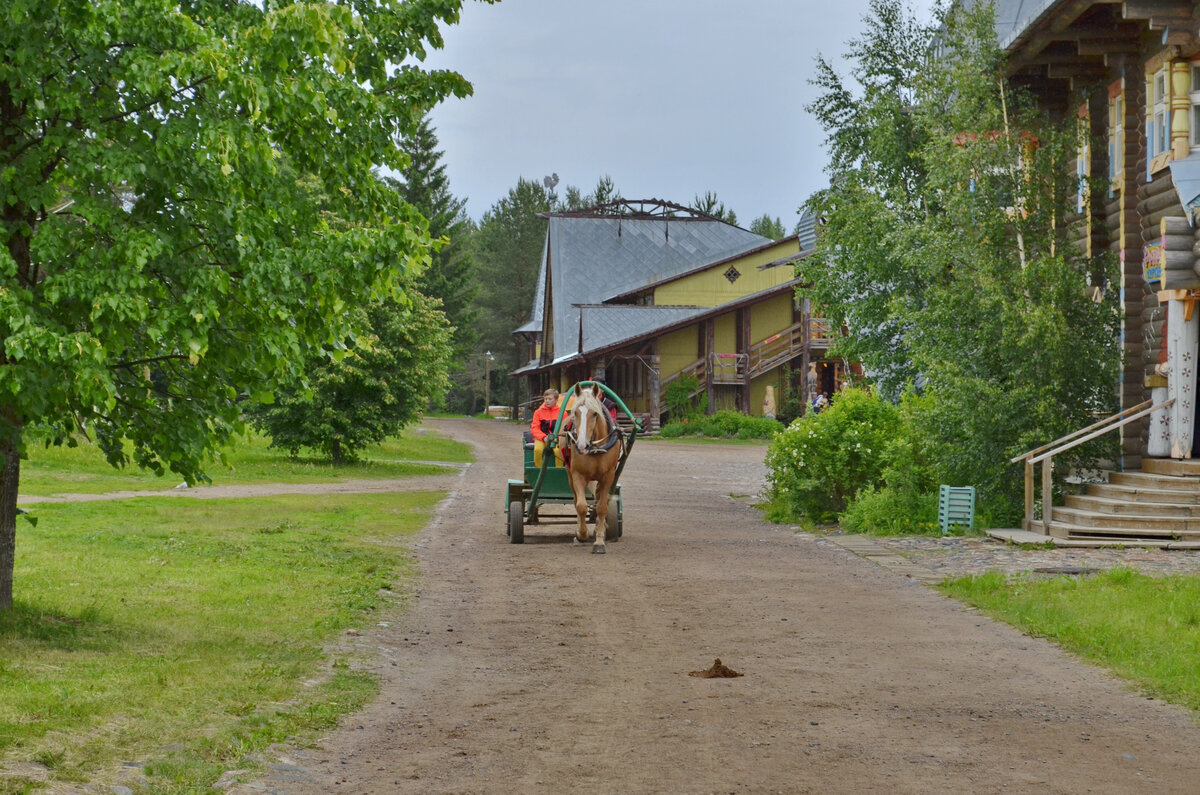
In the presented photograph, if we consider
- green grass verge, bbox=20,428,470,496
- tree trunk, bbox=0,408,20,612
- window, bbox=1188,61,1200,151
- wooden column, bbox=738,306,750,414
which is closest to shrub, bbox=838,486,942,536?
window, bbox=1188,61,1200,151

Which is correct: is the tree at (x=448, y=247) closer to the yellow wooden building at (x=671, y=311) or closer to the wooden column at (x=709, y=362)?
the yellow wooden building at (x=671, y=311)

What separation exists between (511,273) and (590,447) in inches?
3584

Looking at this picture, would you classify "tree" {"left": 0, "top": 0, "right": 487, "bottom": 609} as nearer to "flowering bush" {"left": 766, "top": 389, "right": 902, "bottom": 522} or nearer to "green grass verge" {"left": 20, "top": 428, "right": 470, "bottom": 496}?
"flowering bush" {"left": 766, "top": 389, "right": 902, "bottom": 522}

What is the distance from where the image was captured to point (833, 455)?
20.4 metres

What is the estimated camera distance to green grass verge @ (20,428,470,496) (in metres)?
25.2

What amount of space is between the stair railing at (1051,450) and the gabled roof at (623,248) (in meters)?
47.2

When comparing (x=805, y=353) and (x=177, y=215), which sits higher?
(x=805, y=353)

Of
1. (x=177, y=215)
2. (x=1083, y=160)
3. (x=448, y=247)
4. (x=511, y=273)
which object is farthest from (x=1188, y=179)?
(x=511, y=273)

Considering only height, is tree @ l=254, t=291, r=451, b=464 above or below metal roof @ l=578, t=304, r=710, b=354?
below

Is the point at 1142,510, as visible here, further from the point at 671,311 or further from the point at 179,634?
the point at 671,311

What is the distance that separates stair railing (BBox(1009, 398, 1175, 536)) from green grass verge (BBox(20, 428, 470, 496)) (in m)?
12.1

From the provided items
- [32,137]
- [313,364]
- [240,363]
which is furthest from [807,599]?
[313,364]

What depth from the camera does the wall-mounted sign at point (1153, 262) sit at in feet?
59.0

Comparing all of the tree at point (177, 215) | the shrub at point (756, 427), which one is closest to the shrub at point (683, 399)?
the shrub at point (756, 427)
